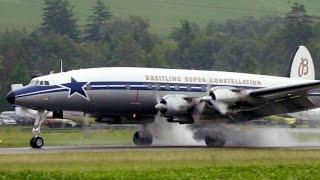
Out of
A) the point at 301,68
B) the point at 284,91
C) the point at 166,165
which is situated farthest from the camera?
the point at 301,68

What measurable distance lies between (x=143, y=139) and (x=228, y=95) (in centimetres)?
650

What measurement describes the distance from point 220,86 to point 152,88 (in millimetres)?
4200

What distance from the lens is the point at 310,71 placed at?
6025 cm

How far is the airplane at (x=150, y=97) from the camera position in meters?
48.4

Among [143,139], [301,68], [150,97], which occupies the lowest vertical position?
[143,139]

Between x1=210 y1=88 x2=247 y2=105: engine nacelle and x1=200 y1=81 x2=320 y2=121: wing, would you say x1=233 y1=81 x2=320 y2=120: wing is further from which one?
x1=210 y1=88 x2=247 y2=105: engine nacelle

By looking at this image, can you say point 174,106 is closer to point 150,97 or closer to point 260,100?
point 150,97

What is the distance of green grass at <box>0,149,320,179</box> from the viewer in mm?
29875

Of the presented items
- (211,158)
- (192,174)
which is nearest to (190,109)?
(211,158)

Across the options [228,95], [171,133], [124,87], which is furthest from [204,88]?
[124,87]

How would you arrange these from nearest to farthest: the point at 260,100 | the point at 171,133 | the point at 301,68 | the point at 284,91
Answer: the point at 284,91, the point at 260,100, the point at 171,133, the point at 301,68

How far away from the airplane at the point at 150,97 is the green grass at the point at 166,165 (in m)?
6.53

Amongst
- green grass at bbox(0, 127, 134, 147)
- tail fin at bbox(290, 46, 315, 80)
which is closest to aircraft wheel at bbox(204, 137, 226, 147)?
green grass at bbox(0, 127, 134, 147)

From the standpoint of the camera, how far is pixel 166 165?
35688 mm
